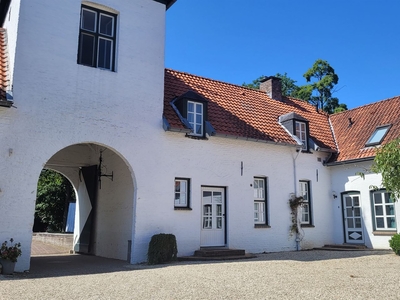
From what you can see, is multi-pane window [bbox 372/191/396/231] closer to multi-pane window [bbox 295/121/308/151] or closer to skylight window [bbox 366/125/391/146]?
skylight window [bbox 366/125/391/146]

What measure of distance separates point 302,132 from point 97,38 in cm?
950

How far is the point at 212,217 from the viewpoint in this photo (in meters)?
14.1

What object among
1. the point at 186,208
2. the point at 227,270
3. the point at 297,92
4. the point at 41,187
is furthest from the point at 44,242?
the point at 297,92

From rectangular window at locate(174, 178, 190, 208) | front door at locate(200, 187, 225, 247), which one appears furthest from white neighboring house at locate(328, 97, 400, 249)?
rectangular window at locate(174, 178, 190, 208)

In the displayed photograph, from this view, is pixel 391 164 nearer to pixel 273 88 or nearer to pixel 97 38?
pixel 273 88

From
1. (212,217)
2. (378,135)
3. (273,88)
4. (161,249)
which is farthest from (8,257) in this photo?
(378,135)

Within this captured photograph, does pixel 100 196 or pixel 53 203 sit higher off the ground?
pixel 53 203

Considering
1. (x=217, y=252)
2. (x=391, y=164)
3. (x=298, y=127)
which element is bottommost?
(x=217, y=252)

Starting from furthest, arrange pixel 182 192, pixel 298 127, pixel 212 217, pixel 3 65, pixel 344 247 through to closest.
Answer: pixel 298 127
pixel 344 247
pixel 212 217
pixel 182 192
pixel 3 65

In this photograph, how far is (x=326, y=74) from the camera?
35562 millimetres

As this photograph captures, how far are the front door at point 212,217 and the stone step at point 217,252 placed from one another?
47cm

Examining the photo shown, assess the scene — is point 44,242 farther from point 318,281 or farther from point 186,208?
point 318,281

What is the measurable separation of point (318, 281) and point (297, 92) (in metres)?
29.9

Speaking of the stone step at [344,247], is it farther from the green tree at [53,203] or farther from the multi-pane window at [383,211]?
the green tree at [53,203]
